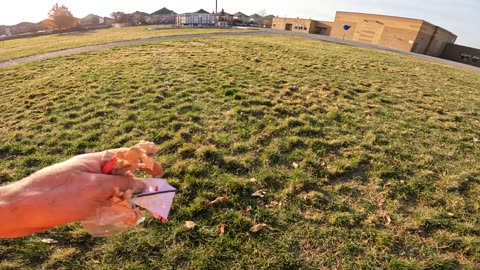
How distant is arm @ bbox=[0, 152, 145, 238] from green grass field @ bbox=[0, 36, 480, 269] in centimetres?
237

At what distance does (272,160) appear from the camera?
5.05m

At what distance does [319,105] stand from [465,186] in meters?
3.70

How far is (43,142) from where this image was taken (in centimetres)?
588

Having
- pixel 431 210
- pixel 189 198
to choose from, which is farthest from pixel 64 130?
pixel 431 210

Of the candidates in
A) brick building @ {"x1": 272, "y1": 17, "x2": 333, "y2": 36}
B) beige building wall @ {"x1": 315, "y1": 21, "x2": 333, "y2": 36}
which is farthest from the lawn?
brick building @ {"x1": 272, "y1": 17, "x2": 333, "y2": 36}

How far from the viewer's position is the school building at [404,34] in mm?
45062

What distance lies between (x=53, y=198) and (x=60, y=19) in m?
77.1

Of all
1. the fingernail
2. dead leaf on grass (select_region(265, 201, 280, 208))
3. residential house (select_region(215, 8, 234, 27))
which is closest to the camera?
the fingernail

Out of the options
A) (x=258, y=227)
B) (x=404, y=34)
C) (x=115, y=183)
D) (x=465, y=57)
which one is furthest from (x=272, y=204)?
(x=465, y=57)

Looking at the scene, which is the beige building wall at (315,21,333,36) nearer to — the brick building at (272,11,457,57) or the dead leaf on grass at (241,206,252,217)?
the brick building at (272,11,457,57)

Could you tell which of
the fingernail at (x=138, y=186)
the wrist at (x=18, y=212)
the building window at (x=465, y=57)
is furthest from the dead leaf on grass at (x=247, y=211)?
the building window at (x=465, y=57)

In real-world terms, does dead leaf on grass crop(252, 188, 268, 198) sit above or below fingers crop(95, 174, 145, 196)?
below

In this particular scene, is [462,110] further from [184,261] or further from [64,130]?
[64,130]

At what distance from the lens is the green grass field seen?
3322 mm
